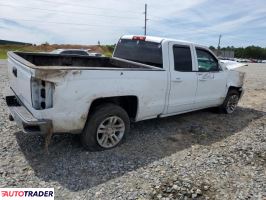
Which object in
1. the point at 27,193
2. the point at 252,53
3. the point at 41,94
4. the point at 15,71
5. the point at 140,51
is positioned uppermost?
the point at 252,53

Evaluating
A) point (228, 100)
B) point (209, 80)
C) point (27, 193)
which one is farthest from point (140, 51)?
point (27, 193)

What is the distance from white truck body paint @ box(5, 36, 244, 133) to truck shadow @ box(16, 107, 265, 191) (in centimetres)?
45

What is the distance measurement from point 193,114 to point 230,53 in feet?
261

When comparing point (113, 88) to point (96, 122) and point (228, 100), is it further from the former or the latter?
point (228, 100)

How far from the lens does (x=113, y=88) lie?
14.2ft

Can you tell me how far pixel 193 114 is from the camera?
714cm

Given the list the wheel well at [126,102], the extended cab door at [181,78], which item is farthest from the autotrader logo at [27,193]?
the extended cab door at [181,78]

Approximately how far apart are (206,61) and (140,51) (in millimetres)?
1606

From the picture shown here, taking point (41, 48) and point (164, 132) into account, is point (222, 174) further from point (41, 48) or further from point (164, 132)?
point (41, 48)

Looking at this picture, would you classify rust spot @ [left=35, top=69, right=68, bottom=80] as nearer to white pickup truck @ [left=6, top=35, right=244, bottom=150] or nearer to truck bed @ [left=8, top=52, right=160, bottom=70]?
white pickup truck @ [left=6, top=35, right=244, bottom=150]

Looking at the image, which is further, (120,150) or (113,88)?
(120,150)

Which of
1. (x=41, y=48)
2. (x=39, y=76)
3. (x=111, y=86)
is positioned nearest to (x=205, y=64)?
(x=111, y=86)

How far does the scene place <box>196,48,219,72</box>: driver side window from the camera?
6105 millimetres

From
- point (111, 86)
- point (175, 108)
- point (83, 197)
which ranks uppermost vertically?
point (111, 86)
